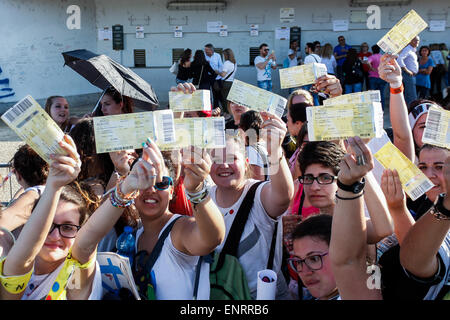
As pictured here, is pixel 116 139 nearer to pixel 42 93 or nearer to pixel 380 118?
pixel 380 118

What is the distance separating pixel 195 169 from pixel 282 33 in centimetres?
1590

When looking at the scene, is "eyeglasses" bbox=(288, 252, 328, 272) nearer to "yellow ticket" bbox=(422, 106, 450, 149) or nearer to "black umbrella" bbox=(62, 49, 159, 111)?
"yellow ticket" bbox=(422, 106, 450, 149)

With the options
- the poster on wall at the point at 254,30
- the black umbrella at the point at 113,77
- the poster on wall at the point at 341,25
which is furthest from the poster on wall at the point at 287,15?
the black umbrella at the point at 113,77

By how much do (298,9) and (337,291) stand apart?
16.3 m

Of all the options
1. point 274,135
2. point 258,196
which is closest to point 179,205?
point 258,196

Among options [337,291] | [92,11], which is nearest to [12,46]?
[92,11]

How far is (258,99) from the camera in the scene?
2836 millimetres

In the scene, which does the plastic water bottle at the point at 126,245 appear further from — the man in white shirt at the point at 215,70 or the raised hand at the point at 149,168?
the man in white shirt at the point at 215,70

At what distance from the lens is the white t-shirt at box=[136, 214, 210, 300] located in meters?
2.41

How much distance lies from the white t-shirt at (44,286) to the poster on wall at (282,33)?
52.3ft

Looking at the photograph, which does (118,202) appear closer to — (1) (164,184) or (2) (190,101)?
(1) (164,184)

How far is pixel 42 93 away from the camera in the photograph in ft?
52.4

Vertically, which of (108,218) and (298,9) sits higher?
(298,9)

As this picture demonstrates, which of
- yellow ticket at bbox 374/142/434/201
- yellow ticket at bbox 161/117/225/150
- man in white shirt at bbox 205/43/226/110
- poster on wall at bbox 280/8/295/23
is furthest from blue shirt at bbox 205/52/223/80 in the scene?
yellow ticket at bbox 374/142/434/201
